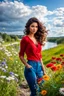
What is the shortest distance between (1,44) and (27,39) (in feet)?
26.7

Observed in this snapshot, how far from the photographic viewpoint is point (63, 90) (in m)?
4.81

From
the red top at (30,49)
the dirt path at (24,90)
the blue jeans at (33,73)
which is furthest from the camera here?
A: the dirt path at (24,90)

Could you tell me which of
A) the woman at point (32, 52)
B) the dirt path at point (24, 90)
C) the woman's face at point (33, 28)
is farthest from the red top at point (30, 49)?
the dirt path at point (24, 90)

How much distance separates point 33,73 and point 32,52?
16.0 inches

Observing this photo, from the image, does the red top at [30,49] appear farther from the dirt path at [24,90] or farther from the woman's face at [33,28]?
the dirt path at [24,90]

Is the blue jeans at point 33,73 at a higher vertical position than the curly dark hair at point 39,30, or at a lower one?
lower

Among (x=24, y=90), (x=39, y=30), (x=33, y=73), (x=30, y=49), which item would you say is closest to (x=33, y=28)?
(x=39, y=30)

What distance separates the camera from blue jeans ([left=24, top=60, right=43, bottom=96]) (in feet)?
20.1

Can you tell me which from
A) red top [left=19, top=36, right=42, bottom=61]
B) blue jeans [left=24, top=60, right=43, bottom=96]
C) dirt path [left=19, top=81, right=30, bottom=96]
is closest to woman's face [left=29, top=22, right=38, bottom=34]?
red top [left=19, top=36, right=42, bottom=61]

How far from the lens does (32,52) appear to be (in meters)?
6.24

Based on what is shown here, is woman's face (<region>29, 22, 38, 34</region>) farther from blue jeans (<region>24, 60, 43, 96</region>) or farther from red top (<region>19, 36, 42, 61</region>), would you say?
blue jeans (<region>24, 60, 43, 96</region>)

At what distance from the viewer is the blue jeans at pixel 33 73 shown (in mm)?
6137

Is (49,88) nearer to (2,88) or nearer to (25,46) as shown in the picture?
(25,46)

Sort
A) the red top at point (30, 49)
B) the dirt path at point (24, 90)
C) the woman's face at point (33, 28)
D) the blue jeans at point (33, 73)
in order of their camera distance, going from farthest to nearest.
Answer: the dirt path at point (24, 90)
the woman's face at point (33, 28)
the red top at point (30, 49)
the blue jeans at point (33, 73)
